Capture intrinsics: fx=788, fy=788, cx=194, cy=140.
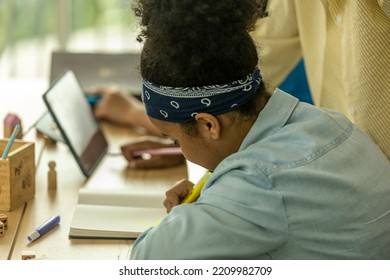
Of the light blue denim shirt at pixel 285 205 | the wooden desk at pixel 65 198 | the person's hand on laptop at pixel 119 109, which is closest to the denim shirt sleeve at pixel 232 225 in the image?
the light blue denim shirt at pixel 285 205

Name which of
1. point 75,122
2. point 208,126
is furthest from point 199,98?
point 75,122

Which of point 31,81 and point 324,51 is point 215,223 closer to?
point 324,51

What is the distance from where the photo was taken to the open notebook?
59.6 inches

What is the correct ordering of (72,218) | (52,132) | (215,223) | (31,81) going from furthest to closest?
(31,81) < (52,132) < (72,218) < (215,223)

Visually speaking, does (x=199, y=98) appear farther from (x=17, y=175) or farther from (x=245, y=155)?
(x=17, y=175)

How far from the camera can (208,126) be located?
4.24 ft

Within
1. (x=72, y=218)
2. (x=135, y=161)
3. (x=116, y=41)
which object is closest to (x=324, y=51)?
(x=135, y=161)

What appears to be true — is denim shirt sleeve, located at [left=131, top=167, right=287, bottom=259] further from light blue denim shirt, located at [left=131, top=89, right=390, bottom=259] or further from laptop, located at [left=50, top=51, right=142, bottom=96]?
laptop, located at [left=50, top=51, right=142, bottom=96]

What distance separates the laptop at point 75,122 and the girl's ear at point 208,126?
0.59 m

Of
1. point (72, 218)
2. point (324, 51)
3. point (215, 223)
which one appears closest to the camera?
point (215, 223)

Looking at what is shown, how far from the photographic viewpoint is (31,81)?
2.77 metres

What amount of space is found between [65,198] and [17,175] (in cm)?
15

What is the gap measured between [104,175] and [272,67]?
59 cm
